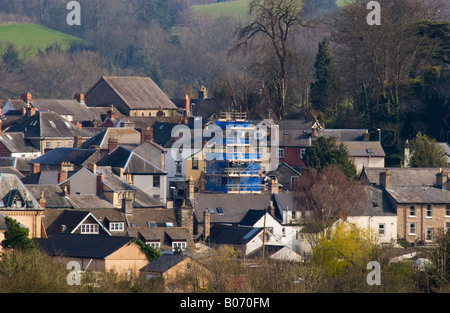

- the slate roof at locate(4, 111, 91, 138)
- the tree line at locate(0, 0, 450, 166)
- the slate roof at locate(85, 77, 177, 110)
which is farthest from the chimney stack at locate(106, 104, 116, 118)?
the tree line at locate(0, 0, 450, 166)

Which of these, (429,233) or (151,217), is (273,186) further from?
(151,217)

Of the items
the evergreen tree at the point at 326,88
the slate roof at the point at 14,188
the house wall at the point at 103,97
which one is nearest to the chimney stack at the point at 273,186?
the evergreen tree at the point at 326,88

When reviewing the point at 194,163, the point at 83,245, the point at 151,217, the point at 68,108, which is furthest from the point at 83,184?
the point at 68,108

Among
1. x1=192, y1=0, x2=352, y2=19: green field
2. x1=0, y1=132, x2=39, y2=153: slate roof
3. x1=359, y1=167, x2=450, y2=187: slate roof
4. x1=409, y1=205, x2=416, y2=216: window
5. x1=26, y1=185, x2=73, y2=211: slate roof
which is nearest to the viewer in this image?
x1=26, y1=185, x2=73, y2=211: slate roof

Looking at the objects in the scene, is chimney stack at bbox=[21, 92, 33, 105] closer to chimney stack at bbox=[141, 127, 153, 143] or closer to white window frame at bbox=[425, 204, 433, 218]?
chimney stack at bbox=[141, 127, 153, 143]

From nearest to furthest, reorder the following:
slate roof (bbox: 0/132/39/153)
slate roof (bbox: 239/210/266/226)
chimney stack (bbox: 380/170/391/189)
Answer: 1. slate roof (bbox: 239/210/266/226)
2. chimney stack (bbox: 380/170/391/189)
3. slate roof (bbox: 0/132/39/153)

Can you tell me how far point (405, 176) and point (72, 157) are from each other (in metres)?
17.2

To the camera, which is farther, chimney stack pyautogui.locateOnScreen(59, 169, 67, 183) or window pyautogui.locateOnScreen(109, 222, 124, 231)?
chimney stack pyautogui.locateOnScreen(59, 169, 67, 183)

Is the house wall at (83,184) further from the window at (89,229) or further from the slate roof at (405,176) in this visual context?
the slate roof at (405,176)

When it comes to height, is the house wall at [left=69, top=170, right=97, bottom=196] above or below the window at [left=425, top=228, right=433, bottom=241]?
above

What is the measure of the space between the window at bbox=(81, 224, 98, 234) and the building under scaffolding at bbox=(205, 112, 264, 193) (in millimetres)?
13834

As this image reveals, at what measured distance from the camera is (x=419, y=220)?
5538 cm

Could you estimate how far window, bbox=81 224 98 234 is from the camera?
157ft
